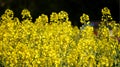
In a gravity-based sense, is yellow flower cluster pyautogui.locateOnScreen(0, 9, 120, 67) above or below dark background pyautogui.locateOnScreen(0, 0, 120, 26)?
below

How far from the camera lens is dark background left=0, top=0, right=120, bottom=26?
16.8 meters

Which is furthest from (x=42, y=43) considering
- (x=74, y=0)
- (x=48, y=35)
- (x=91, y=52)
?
(x=74, y=0)

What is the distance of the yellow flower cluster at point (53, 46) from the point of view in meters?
7.52

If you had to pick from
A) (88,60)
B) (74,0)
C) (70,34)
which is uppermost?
(74,0)

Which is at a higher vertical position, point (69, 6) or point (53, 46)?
point (69, 6)

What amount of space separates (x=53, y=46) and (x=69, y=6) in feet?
30.6

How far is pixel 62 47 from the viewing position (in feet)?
26.5

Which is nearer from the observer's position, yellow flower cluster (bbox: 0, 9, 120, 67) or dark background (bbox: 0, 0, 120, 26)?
yellow flower cluster (bbox: 0, 9, 120, 67)

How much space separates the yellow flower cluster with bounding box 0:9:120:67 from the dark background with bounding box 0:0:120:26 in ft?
23.4

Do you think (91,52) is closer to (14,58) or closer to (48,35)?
(48,35)

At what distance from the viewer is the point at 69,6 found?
17.3m

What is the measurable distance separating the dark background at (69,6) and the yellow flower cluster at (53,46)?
7135 millimetres

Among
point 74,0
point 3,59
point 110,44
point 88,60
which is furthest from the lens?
point 74,0

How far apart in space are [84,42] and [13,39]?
1112mm
